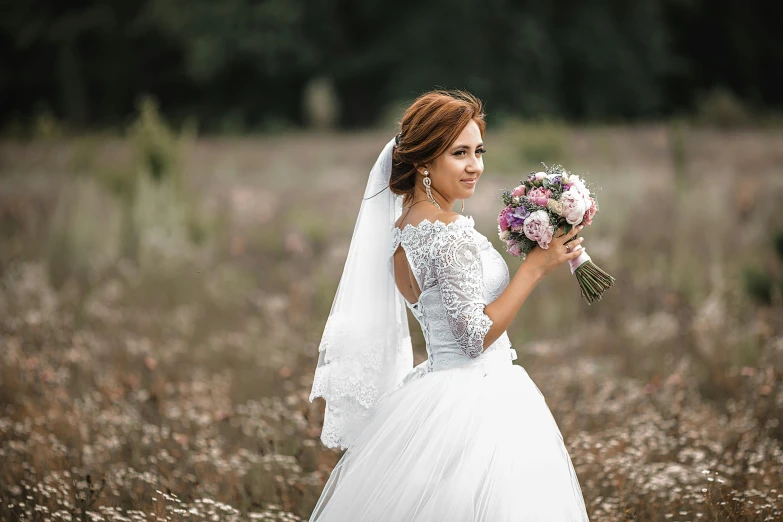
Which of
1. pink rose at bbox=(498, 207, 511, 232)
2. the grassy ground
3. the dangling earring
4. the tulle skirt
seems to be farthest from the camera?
the grassy ground

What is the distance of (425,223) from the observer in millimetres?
2994

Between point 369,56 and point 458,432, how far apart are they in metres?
30.4

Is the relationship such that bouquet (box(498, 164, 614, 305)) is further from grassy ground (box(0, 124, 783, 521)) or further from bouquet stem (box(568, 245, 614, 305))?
grassy ground (box(0, 124, 783, 521))

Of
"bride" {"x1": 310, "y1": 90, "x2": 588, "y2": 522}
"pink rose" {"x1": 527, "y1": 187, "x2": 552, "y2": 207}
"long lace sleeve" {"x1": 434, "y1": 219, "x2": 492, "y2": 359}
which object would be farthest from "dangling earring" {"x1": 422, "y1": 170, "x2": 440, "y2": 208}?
"pink rose" {"x1": 527, "y1": 187, "x2": 552, "y2": 207}

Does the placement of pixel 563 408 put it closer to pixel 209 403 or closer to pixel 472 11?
pixel 209 403

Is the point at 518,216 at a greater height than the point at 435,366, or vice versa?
the point at 518,216

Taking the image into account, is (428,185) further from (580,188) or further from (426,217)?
(580,188)

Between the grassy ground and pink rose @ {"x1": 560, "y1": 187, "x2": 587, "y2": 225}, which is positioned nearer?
pink rose @ {"x1": 560, "y1": 187, "x2": 587, "y2": 225}

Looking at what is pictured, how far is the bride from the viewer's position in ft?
9.27

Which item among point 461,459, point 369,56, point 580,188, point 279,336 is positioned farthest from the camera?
point 369,56

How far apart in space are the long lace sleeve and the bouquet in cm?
19

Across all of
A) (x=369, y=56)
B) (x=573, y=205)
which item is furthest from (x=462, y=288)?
(x=369, y=56)

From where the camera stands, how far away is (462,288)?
288 cm

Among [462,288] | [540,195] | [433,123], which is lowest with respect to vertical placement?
[462,288]
